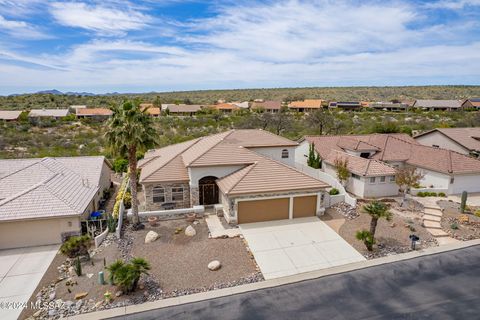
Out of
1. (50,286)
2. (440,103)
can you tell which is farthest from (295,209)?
(440,103)

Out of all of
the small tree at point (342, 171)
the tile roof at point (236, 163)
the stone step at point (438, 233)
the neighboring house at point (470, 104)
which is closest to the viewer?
the stone step at point (438, 233)

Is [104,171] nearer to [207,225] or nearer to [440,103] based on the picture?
[207,225]

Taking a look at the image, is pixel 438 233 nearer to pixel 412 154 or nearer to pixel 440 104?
pixel 412 154

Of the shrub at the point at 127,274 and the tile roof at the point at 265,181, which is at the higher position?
the tile roof at the point at 265,181

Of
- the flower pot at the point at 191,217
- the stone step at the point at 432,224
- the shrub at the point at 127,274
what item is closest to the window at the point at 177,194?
the flower pot at the point at 191,217

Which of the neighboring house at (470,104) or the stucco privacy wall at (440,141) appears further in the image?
the neighboring house at (470,104)

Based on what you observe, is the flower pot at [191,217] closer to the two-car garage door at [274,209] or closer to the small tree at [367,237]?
the two-car garage door at [274,209]

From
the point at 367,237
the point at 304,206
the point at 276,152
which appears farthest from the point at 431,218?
the point at 276,152

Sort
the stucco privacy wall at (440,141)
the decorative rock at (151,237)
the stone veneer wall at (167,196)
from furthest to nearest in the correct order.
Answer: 1. the stucco privacy wall at (440,141)
2. the stone veneer wall at (167,196)
3. the decorative rock at (151,237)
